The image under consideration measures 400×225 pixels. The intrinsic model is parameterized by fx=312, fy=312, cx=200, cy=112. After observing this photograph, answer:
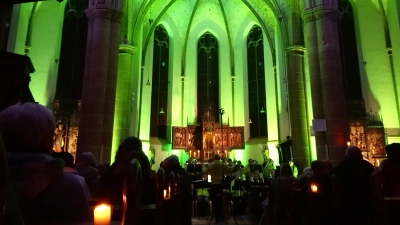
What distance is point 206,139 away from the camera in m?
17.0

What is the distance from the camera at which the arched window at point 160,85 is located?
18359mm

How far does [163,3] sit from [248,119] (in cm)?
842

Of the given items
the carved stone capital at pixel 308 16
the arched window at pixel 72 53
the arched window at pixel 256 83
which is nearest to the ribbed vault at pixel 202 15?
the arched window at pixel 256 83

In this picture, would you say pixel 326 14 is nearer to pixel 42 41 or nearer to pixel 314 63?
pixel 314 63

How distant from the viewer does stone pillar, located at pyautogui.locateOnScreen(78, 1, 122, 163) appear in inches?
374

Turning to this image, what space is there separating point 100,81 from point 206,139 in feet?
27.4

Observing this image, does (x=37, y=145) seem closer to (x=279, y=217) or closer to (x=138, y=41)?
(x=279, y=217)

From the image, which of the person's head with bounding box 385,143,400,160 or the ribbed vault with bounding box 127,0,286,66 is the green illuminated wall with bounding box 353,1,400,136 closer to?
the ribbed vault with bounding box 127,0,286,66

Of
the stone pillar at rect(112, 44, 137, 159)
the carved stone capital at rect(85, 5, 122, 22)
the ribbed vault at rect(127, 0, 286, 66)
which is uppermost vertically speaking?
the ribbed vault at rect(127, 0, 286, 66)

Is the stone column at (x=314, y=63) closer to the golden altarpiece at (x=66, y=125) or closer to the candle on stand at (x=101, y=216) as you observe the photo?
the candle on stand at (x=101, y=216)

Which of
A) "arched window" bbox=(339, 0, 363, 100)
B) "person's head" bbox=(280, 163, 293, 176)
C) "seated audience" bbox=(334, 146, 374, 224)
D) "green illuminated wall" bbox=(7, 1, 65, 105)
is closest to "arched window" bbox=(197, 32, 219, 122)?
"arched window" bbox=(339, 0, 363, 100)

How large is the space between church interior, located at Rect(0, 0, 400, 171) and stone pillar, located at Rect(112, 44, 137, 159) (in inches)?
1.8

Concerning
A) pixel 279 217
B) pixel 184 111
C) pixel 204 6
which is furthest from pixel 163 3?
pixel 279 217

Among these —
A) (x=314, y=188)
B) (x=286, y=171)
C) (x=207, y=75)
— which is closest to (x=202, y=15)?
(x=207, y=75)
